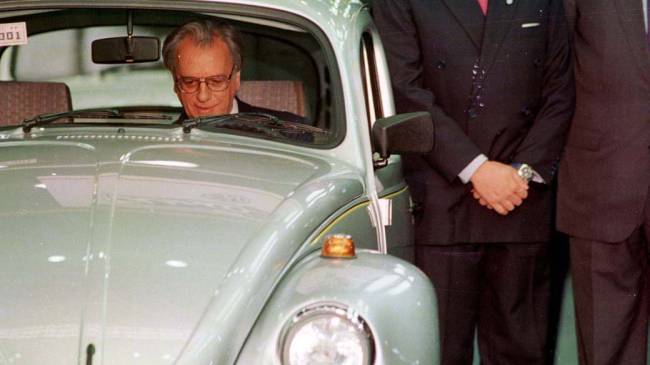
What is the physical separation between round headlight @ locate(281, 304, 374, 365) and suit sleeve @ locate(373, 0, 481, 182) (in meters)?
2.23

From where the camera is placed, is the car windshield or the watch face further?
the watch face

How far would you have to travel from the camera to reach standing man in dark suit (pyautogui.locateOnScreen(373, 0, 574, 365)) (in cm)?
615

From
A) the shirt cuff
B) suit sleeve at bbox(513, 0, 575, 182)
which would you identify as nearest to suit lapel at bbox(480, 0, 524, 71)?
suit sleeve at bbox(513, 0, 575, 182)

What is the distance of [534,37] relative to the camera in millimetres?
6199

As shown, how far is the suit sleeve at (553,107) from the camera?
20.1 feet

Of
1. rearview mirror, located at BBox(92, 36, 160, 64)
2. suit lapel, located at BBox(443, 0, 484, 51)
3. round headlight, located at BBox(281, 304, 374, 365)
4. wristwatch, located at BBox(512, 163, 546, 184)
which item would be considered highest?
suit lapel, located at BBox(443, 0, 484, 51)

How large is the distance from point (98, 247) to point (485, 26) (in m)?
2.47

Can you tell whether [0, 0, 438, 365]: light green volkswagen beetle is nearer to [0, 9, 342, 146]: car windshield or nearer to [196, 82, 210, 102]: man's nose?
[0, 9, 342, 146]: car windshield

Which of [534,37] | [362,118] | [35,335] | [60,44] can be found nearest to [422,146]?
[362,118]

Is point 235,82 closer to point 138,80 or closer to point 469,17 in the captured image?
point 469,17

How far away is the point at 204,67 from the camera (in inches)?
225

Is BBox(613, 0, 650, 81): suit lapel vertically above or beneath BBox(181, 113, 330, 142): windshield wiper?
Result: above

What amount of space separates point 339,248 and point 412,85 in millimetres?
1925

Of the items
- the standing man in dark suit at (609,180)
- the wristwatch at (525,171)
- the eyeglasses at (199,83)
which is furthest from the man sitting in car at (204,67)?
the standing man in dark suit at (609,180)
